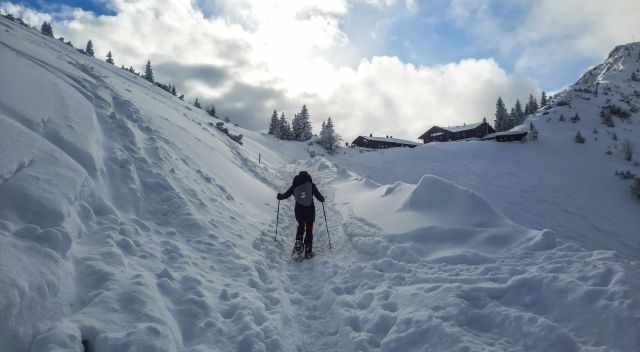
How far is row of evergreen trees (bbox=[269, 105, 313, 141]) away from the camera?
8310 centimetres

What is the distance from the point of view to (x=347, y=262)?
7.41 m

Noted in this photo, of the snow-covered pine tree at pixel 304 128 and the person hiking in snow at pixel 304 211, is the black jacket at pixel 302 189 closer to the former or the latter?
the person hiking in snow at pixel 304 211

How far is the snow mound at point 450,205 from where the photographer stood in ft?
26.9

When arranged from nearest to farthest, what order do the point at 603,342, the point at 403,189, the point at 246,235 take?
the point at 603,342
the point at 246,235
the point at 403,189

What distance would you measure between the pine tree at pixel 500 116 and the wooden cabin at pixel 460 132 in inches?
111

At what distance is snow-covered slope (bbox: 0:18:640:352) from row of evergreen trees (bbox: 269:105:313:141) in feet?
238

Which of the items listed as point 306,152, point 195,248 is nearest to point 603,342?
point 195,248

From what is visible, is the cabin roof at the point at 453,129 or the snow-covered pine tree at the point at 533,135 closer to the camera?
the snow-covered pine tree at the point at 533,135

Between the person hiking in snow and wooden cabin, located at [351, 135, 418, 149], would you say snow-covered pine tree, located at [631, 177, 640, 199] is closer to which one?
the person hiking in snow

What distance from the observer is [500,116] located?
73938mm

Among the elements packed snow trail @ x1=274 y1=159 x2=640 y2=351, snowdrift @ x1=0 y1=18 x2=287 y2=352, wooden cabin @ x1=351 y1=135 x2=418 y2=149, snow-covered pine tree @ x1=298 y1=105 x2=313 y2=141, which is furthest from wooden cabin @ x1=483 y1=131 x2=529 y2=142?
snow-covered pine tree @ x1=298 y1=105 x2=313 y2=141

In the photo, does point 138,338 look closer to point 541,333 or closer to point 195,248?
point 195,248

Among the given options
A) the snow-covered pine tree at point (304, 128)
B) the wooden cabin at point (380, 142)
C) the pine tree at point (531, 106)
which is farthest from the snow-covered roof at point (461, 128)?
the snow-covered pine tree at point (304, 128)

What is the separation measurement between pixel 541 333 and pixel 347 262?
13.3 feet
